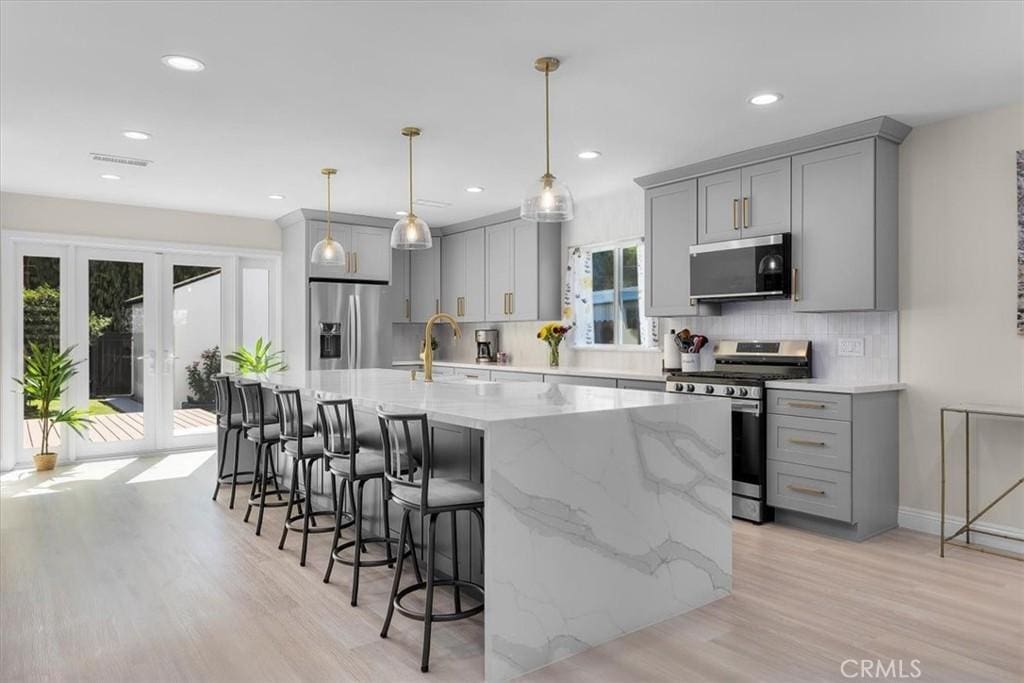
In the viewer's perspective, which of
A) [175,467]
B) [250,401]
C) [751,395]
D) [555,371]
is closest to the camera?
[751,395]

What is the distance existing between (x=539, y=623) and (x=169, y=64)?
2911mm

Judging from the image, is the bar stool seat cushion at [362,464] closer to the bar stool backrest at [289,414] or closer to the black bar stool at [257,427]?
the bar stool backrest at [289,414]

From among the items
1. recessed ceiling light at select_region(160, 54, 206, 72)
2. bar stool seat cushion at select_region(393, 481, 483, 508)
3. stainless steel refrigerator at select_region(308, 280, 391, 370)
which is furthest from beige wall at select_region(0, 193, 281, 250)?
bar stool seat cushion at select_region(393, 481, 483, 508)

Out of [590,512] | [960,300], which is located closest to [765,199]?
[960,300]

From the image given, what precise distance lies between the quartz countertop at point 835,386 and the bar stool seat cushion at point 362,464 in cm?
245

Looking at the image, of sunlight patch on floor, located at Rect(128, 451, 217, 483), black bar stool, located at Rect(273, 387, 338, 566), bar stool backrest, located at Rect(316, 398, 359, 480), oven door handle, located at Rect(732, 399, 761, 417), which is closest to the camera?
bar stool backrest, located at Rect(316, 398, 359, 480)

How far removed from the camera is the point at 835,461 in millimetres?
3938

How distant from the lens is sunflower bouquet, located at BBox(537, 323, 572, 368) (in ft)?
20.8

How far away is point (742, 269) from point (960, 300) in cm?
124

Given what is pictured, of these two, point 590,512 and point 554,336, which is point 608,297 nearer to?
point 554,336

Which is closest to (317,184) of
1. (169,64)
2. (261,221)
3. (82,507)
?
(261,221)

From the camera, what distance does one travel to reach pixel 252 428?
4.51m

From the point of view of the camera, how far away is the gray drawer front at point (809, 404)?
3904 mm

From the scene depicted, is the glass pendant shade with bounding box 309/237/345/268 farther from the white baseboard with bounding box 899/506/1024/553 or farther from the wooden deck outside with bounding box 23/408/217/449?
the white baseboard with bounding box 899/506/1024/553
